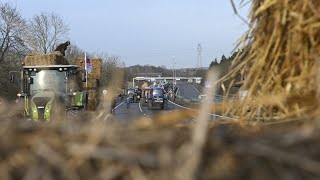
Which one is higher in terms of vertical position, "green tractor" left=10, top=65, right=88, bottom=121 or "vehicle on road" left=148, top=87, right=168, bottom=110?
"green tractor" left=10, top=65, right=88, bottom=121

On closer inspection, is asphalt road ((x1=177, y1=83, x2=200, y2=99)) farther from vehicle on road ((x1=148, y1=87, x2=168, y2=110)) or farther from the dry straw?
the dry straw

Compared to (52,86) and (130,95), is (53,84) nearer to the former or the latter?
(52,86)

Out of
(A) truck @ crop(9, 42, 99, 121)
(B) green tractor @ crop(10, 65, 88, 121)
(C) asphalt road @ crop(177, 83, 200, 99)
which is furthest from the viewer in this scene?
(C) asphalt road @ crop(177, 83, 200, 99)

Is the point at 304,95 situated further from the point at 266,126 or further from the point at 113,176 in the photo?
the point at 113,176

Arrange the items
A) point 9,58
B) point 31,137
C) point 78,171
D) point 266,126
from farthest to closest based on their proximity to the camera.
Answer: point 9,58, point 266,126, point 31,137, point 78,171

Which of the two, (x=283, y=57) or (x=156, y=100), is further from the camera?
(x=156, y=100)

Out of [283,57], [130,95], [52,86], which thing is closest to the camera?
[283,57]

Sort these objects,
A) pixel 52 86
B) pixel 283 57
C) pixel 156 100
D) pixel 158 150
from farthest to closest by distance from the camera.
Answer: pixel 156 100 < pixel 52 86 < pixel 283 57 < pixel 158 150

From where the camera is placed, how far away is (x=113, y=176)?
5.88 feet

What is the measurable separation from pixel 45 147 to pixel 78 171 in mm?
161

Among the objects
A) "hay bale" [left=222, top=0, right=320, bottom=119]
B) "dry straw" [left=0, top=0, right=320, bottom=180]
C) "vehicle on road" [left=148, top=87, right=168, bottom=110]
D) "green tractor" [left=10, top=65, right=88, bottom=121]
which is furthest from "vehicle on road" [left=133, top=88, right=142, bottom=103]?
"dry straw" [left=0, top=0, right=320, bottom=180]

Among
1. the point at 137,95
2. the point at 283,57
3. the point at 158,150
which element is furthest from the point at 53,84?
the point at 137,95

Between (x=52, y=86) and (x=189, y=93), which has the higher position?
(x=52, y=86)

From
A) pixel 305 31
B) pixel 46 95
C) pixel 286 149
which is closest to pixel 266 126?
pixel 305 31
